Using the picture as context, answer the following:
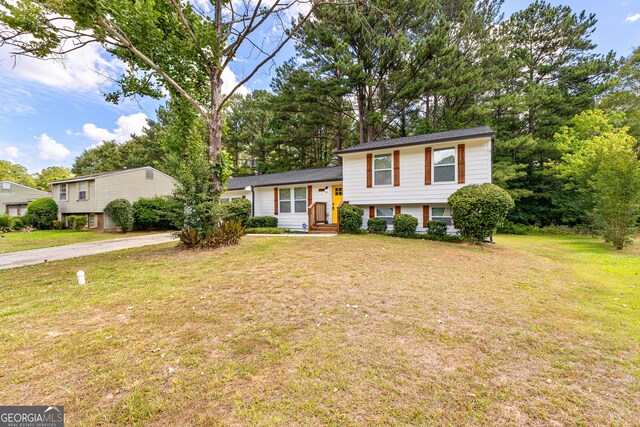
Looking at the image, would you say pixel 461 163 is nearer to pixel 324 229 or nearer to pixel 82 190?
pixel 324 229

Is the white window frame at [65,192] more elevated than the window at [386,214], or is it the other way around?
the white window frame at [65,192]

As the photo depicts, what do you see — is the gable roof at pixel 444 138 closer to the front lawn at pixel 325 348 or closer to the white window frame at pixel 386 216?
the white window frame at pixel 386 216

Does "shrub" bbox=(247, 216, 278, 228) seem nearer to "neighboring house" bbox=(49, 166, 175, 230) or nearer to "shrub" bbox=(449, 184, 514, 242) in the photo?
"neighboring house" bbox=(49, 166, 175, 230)

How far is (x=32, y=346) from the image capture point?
2.94 metres

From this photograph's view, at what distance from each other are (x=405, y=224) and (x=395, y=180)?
2.17 m

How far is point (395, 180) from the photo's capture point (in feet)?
39.9

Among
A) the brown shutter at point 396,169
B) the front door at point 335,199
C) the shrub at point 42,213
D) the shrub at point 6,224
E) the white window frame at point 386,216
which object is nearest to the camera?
the brown shutter at point 396,169

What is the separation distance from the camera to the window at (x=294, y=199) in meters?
14.9

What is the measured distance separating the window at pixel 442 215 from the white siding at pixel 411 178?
0.65 meters

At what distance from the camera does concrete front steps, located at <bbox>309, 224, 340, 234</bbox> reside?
12.7 metres

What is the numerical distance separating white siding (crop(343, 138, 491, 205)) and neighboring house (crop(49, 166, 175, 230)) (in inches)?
513

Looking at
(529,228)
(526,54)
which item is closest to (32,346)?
(529,228)

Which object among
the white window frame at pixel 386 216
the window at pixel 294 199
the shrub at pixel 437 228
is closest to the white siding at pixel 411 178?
the white window frame at pixel 386 216

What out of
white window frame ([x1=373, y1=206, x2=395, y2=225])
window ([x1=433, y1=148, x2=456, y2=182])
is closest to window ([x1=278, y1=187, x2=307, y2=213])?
white window frame ([x1=373, y1=206, x2=395, y2=225])
